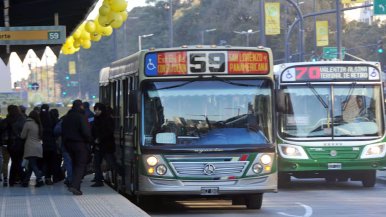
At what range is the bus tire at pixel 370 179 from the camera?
16.1 m

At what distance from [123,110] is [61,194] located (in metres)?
1.79

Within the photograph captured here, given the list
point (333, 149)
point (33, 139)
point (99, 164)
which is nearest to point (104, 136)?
point (99, 164)

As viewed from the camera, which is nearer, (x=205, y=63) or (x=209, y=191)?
(x=209, y=191)

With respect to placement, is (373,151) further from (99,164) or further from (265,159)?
(99,164)

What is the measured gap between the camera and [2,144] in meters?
14.8

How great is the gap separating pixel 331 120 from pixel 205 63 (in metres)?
5.00

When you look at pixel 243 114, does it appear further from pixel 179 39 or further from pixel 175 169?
pixel 179 39

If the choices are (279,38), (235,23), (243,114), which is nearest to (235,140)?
(243,114)

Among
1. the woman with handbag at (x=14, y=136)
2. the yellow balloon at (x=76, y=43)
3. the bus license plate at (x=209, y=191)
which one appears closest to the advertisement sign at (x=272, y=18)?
the yellow balloon at (x=76, y=43)

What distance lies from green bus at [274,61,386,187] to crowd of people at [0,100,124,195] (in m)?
3.98

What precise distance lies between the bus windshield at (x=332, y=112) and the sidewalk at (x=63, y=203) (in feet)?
14.9

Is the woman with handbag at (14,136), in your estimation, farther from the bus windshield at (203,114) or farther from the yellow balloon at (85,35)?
the yellow balloon at (85,35)

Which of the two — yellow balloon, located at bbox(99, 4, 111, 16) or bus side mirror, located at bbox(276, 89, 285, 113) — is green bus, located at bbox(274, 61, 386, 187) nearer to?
bus side mirror, located at bbox(276, 89, 285, 113)

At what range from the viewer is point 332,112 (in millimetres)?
15625
